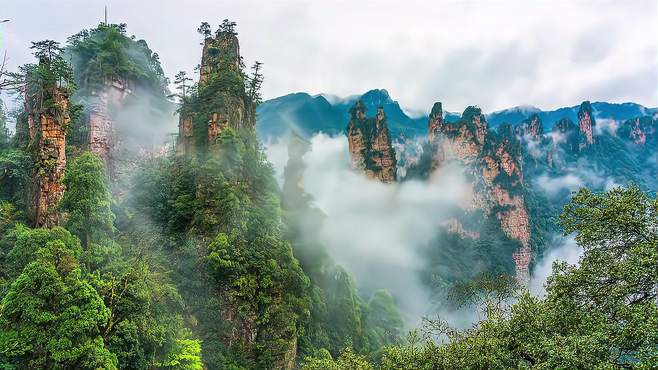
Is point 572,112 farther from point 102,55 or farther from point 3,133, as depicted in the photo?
point 3,133

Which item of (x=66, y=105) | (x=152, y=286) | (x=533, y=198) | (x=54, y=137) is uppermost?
(x=533, y=198)

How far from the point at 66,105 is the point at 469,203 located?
74.3 meters

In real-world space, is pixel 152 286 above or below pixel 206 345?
above

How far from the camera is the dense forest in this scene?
40.9 ft

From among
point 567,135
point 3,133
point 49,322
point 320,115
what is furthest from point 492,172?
point 49,322

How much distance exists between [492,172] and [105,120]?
6987cm

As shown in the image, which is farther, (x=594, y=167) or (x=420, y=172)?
(x=594, y=167)

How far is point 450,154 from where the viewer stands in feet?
300

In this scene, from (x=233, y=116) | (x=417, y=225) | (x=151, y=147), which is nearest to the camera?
(x=233, y=116)

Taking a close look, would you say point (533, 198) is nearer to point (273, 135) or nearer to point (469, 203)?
point (469, 203)

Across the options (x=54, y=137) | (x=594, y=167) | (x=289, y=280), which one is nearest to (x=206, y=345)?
(x=289, y=280)

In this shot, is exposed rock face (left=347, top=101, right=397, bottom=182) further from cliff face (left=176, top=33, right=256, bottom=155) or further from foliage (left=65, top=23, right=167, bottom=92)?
foliage (left=65, top=23, right=167, bottom=92)

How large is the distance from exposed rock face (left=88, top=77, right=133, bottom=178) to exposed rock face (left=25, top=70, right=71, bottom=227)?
39.5 ft

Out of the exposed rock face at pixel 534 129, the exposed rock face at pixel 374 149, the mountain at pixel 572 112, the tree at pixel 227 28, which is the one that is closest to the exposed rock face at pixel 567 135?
the exposed rock face at pixel 534 129
